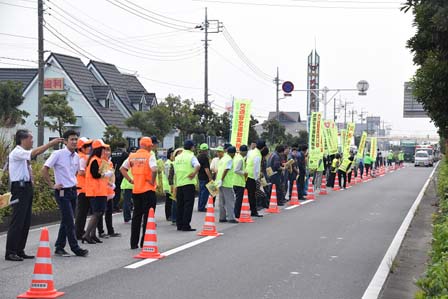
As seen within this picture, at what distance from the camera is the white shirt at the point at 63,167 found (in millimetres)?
9727

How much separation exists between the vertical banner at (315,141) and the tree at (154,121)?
13154 mm

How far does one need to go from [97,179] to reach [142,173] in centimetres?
86

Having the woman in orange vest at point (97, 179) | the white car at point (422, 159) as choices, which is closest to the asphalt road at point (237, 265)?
the woman in orange vest at point (97, 179)

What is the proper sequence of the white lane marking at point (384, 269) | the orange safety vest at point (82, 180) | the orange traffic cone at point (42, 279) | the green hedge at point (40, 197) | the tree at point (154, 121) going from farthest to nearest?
the tree at point (154, 121) → the green hedge at point (40, 197) → the orange safety vest at point (82, 180) → the white lane marking at point (384, 269) → the orange traffic cone at point (42, 279)

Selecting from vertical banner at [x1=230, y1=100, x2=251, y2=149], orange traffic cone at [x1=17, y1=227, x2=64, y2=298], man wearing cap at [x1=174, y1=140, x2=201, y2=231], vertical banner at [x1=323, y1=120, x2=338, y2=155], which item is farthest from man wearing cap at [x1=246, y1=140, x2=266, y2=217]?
vertical banner at [x1=323, y1=120, x2=338, y2=155]

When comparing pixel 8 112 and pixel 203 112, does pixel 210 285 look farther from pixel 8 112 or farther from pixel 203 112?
pixel 203 112

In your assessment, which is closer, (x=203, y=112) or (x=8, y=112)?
(x=8, y=112)

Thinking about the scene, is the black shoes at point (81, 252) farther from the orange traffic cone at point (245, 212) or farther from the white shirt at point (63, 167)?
the orange traffic cone at point (245, 212)

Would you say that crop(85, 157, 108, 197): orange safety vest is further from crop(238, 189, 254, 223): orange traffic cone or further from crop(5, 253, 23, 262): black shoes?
crop(238, 189, 254, 223): orange traffic cone

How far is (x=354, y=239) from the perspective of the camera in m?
12.4

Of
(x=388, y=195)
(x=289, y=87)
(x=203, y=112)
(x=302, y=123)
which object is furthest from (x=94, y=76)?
(x=302, y=123)

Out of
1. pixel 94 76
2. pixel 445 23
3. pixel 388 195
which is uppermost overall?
pixel 94 76

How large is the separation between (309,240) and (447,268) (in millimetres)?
6974

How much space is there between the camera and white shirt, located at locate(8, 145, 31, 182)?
30.3 ft
